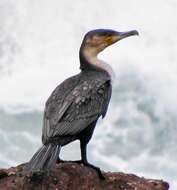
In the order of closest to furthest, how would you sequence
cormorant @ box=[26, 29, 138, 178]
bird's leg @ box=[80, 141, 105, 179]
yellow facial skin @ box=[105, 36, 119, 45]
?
cormorant @ box=[26, 29, 138, 178] → bird's leg @ box=[80, 141, 105, 179] → yellow facial skin @ box=[105, 36, 119, 45]

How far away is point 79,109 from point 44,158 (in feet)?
3.26

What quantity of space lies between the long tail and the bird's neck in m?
1.60

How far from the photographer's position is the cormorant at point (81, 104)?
12.0m

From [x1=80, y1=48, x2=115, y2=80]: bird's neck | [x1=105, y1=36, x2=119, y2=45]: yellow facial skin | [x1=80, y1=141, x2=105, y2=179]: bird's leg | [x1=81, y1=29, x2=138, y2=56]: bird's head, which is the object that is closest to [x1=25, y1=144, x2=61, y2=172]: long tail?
[x1=80, y1=141, x2=105, y2=179]: bird's leg

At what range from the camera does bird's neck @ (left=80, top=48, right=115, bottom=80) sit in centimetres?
1316

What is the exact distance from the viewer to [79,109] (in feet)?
41.0

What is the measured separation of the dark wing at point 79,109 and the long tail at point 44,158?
145mm

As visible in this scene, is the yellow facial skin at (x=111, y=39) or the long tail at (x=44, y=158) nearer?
the long tail at (x=44, y=158)

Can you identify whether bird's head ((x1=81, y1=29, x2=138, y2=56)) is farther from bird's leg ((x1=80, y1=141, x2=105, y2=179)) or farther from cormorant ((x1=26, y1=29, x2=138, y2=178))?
bird's leg ((x1=80, y1=141, x2=105, y2=179))

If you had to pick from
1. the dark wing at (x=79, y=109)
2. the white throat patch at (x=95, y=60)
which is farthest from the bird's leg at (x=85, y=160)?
the white throat patch at (x=95, y=60)

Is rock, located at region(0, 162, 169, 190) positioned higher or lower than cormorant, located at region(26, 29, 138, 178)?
lower

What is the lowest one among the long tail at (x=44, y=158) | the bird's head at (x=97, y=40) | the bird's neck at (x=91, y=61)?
the long tail at (x=44, y=158)

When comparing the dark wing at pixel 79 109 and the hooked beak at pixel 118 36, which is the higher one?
the hooked beak at pixel 118 36

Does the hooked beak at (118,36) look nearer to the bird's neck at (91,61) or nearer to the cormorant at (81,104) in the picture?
the cormorant at (81,104)
